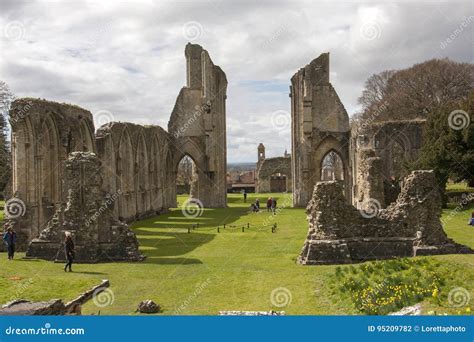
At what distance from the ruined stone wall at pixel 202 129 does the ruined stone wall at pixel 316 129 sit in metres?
6.45

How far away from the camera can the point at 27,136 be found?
82.0ft

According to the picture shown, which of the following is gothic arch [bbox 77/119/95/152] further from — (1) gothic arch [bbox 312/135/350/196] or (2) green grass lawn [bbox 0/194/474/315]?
(1) gothic arch [bbox 312/135/350/196]

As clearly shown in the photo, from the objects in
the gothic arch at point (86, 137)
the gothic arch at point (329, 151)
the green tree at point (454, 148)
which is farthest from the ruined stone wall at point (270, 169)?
the gothic arch at point (86, 137)

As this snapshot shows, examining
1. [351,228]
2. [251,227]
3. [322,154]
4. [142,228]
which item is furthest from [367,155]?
[322,154]

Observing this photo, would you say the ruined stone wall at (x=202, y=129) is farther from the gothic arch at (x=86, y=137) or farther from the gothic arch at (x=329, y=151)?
the gothic arch at (x=86, y=137)

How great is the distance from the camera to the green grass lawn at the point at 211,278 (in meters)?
13.0

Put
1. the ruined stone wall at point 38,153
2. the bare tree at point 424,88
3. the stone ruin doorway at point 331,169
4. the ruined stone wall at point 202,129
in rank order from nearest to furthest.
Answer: the ruined stone wall at point 38,153, the ruined stone wall at point 202,129, the bare tree at point 424,88, the stone ruin doorway at point 331,169

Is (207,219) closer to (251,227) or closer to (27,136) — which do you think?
(251,227)

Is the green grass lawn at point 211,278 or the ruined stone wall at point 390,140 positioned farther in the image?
the ruined stone wall at point 390,140

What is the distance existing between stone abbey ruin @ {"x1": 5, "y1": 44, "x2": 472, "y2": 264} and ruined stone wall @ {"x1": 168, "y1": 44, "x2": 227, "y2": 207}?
0.09m

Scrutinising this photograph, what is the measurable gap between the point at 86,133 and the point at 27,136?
274 inches

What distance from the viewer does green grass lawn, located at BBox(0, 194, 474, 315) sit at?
13.0 meters

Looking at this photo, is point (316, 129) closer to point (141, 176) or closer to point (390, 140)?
point (390, 140)

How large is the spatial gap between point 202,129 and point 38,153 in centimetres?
2165
